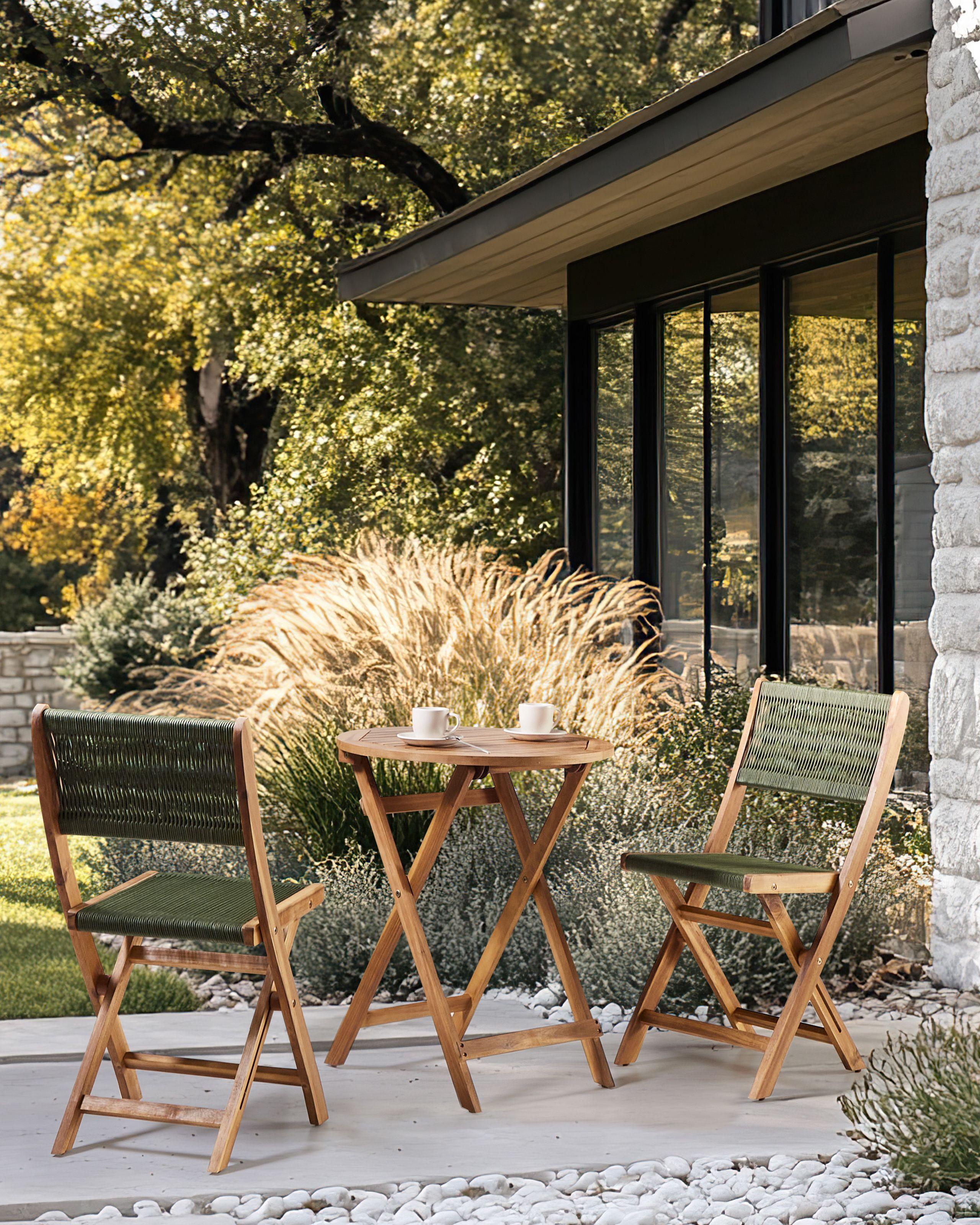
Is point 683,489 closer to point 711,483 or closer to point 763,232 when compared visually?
point 711,483

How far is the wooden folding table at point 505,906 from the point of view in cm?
362

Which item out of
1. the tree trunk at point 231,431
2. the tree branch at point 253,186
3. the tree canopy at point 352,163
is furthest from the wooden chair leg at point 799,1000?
the tree trunk at point 231,431

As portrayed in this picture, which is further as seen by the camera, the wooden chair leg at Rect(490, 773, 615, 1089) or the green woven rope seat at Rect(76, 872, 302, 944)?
the wooden chair leg at Rect(490, 773, 615, 1089)

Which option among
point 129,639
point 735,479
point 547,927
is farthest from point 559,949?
point 129,639

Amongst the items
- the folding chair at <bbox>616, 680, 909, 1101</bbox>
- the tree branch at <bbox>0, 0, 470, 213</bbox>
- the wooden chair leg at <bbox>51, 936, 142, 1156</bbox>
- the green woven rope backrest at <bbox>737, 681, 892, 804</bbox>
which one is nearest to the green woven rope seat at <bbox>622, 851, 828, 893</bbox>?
the folding chair at <bbox>616, 680, 909, 1101</bbox>

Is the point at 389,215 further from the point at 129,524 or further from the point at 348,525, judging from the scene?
the point at 129,524

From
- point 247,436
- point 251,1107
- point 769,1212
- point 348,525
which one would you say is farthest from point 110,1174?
point 247,436

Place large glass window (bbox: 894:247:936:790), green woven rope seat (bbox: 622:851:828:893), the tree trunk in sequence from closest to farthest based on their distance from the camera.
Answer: green woven rope seat (bbox: 622:851:828:893), large glass window (bbox: 894:247:936:790), the tree trunk

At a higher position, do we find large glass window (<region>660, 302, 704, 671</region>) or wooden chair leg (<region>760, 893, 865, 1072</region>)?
large glass window (<region>660, 302, 704, 671</region>)

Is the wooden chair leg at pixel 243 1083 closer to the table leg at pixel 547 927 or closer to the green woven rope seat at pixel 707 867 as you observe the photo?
the table leg at pixel 547 927

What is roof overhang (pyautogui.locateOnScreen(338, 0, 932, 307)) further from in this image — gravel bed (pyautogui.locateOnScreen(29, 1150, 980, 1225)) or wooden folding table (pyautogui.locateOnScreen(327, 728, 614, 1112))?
gravel bed (pyautogui.locateOnScreen(29, 1150, 980, 1225))

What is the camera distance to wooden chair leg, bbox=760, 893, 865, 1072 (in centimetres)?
373

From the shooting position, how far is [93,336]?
665 inches

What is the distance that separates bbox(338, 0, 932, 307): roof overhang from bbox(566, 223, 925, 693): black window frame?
41cm
